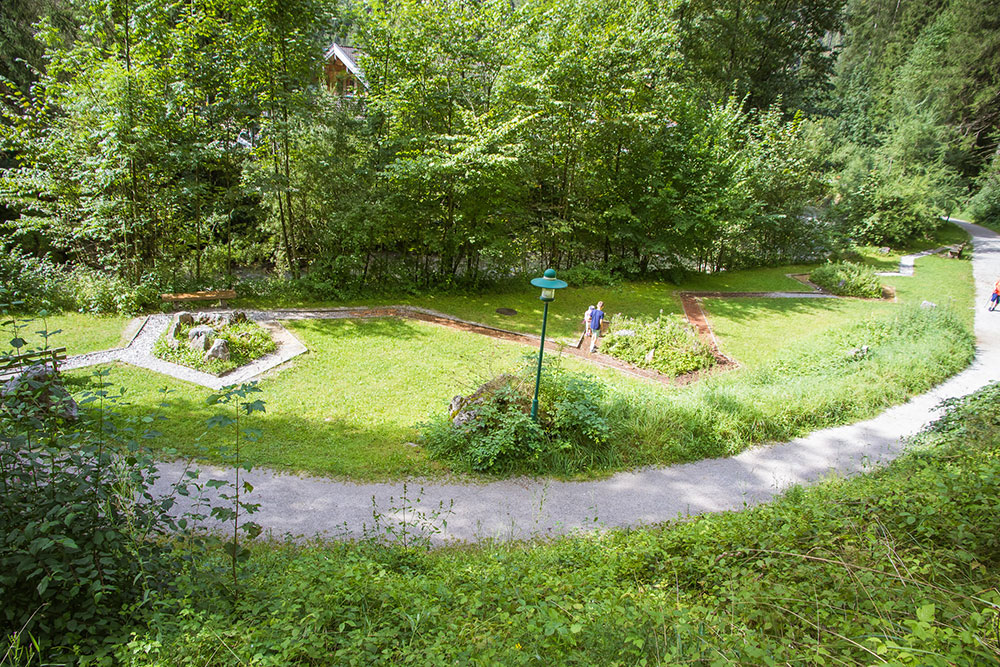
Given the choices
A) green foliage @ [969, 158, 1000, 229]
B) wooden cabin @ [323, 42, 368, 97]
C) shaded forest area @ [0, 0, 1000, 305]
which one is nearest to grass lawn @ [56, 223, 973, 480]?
shaded forest area @ [0, 0, 1000, 305]

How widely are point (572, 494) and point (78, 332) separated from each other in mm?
11560

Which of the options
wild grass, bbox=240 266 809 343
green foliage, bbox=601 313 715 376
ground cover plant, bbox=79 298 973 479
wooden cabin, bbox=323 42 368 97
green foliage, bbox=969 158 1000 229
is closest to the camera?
ground cover plant, bbox=79 298 973 479

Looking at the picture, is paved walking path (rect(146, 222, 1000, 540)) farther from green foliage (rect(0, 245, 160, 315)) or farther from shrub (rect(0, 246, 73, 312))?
shrub (rect(0, 246, 73, 312))

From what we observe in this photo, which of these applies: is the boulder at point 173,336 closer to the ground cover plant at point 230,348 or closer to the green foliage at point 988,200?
the ground cover plant at point 230,348

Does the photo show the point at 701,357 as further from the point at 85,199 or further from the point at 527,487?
the point at 85,199

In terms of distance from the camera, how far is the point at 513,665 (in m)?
2.84

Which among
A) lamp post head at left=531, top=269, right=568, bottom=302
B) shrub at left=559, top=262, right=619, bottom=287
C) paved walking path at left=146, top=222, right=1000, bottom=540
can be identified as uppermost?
lamp post head at left=531, top=269, right=568, bottom=302

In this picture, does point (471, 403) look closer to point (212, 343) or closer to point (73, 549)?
point (73, 549)

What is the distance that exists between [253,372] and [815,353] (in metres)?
12.7

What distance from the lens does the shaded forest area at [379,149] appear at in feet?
40.2

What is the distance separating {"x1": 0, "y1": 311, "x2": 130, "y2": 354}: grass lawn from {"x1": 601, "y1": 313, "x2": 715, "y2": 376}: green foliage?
11.4 metres

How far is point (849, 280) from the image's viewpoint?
61.9 feet

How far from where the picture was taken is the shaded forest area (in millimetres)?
12242

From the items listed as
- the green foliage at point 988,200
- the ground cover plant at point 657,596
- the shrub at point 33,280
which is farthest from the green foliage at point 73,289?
the green foliage at point 988,200
